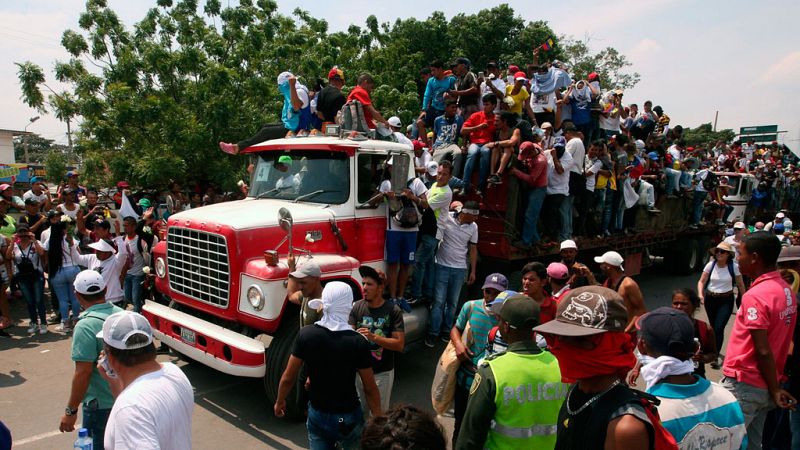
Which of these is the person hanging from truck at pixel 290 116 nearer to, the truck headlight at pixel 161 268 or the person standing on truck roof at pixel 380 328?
Answer: the truck headlight at pixel 161 268

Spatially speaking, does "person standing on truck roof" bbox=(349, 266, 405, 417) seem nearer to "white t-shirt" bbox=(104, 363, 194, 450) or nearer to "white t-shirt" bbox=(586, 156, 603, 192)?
"white t-shirt" bbox=(104, 363, 194, 450)

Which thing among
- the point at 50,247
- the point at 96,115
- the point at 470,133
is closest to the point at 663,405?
the point at 470,133

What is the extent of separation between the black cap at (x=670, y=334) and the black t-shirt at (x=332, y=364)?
1.64 meters

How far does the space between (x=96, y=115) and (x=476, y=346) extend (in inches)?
477

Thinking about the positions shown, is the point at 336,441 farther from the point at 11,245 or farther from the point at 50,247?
the point at 11,245

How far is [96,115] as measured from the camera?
12438 millimetres

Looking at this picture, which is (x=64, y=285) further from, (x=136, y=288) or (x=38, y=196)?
(x=38, y=196)

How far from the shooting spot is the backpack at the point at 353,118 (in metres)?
6.70

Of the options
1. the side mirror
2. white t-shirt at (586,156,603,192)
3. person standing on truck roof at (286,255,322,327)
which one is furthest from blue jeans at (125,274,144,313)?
white t-shirt at (586,156,603,192)

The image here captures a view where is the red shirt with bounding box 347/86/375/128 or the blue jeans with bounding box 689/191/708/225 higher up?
the red shirt with bounding box 347/86/375/128

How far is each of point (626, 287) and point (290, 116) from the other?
5.04 metres

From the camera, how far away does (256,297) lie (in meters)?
4.84

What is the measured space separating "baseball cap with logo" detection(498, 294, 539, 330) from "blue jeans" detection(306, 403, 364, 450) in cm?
121

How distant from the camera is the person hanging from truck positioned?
711 centimetres
